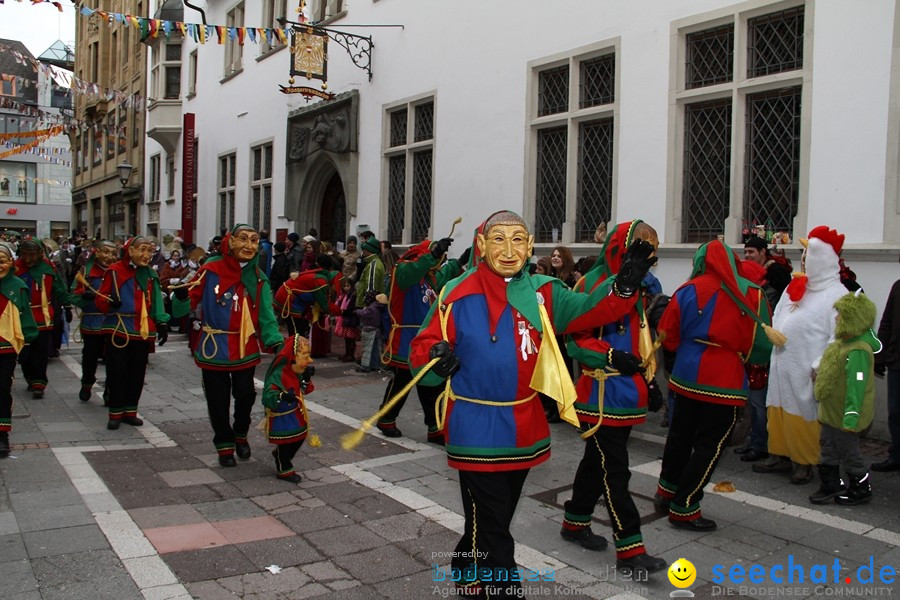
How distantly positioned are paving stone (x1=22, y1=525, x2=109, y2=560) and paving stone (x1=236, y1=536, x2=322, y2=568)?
0.85 m

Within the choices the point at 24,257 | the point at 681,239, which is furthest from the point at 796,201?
the point at 24,257

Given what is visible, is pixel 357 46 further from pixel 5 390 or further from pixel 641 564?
pixel 641 564

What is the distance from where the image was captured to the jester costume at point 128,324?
7.93 m

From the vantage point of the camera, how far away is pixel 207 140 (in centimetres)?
2328

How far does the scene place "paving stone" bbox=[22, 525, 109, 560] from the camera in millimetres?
4519

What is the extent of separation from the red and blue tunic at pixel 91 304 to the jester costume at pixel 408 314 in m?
3.26

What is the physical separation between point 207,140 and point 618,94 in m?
16.5

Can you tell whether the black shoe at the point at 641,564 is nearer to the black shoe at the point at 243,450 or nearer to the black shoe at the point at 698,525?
the black shoe at the point at 698,525

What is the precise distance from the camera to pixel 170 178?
26469 millimetres

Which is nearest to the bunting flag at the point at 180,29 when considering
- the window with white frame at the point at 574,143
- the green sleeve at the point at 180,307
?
the window with white frame at the point at 574,143

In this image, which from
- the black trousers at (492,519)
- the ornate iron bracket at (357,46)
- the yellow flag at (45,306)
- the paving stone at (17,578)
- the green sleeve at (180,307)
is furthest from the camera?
the ornate iron bracket at (357,46)

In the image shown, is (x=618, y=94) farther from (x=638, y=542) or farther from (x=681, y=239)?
(x=638, y=542)

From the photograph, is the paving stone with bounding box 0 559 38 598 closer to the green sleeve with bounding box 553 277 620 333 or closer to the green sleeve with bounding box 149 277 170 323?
the green sleeve with bounding box 553 277 620 333

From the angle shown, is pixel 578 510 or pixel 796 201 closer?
pixel 578 510
